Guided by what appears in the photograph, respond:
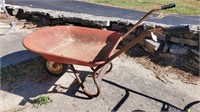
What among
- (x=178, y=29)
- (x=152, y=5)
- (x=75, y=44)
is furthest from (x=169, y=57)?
(x=152, y=5)

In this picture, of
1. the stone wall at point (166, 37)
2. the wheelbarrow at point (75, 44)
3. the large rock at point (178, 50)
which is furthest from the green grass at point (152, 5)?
the wheelbarrow at point (75, 44)

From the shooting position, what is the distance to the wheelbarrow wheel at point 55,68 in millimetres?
3829

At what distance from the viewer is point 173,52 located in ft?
14.2

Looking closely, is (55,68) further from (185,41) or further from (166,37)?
(185,41)

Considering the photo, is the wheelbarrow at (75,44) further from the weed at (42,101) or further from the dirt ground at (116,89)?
the weed at (42,101)

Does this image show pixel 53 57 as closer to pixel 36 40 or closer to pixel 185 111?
pixel 36 40

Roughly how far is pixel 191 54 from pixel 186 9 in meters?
7.79

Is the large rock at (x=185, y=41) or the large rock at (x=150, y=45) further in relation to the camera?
the large rock at (x=150, y=45)

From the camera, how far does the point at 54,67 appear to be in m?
3.86

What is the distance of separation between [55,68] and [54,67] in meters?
0.02

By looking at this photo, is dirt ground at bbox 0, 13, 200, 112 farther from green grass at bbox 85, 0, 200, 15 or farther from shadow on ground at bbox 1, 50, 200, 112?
green grass at bbox 85, 0, 200, 15

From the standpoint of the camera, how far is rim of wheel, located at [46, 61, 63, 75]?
12.6 feet

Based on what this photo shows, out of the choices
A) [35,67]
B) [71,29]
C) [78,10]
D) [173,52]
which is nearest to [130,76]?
[173,52]

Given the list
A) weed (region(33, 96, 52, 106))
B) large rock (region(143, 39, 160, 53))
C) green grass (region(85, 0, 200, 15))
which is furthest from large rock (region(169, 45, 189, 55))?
green grass (region(85, 0, 200, 15))
